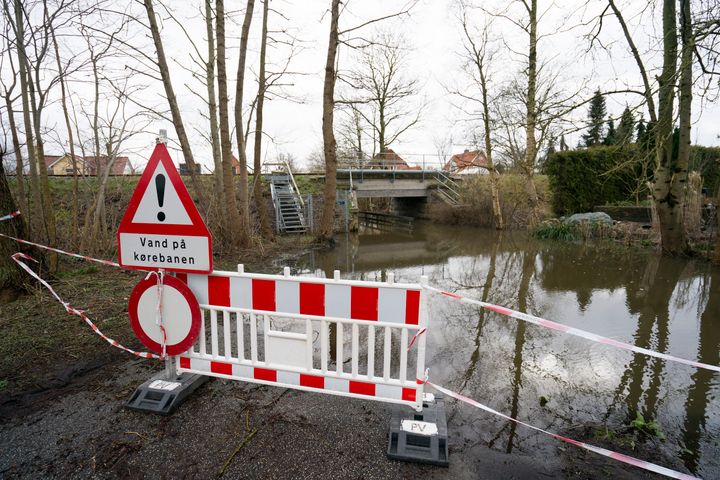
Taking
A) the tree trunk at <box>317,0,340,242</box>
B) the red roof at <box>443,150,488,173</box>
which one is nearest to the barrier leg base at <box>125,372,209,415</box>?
the tree trunk at <box>317,0,340,242</box>

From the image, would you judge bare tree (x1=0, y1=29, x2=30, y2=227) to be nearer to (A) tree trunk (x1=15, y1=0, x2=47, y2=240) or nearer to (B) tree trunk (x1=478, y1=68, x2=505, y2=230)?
(A) tree trunk (x1=15, y1=0, x2=47, y2=240)

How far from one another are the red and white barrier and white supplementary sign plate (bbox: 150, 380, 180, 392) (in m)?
0.12

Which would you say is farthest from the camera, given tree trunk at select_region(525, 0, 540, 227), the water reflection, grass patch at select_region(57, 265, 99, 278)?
tree trunk at select_region(525, 0, 540, 227)

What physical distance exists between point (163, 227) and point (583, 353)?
447 cm

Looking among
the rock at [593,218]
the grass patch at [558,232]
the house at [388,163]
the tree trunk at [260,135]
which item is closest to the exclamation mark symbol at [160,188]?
the tree trunk at [260,135]

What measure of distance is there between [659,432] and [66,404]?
14.9ft

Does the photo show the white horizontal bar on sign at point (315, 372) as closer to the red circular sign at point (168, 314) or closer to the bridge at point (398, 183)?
the red circular sign at point (168, 314)

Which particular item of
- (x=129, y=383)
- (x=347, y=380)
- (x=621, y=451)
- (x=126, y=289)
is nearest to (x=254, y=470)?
(x=347, y=380)

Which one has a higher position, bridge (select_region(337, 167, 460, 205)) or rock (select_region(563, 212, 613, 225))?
bridge (select_region(337, 167, 460, 205))

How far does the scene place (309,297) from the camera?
8.74ft

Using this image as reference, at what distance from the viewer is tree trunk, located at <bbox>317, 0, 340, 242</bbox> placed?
37.1ft

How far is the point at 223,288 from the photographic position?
112 inches

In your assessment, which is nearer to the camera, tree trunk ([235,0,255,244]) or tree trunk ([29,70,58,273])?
tree trunk ([29,70,58,273])

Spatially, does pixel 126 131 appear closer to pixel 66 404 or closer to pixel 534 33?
pixel 66 404
